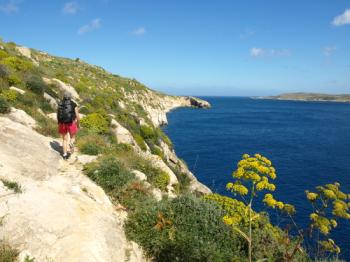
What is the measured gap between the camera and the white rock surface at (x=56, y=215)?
6.70 meters

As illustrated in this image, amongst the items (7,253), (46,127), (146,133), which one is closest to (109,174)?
(7,253)

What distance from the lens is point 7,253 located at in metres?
6.14

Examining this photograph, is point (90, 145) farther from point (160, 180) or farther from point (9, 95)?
point (9, 95)

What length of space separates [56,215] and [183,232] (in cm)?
338

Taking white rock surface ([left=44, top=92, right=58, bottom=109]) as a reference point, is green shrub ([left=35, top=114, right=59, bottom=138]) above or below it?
below

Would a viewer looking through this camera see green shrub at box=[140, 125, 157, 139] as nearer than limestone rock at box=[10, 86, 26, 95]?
No

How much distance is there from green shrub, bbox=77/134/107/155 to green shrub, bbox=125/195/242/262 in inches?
212

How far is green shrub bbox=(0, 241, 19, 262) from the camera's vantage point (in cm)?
607

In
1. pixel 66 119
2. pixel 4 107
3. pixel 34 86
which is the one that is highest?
pixel 34 86

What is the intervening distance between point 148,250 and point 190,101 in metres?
176

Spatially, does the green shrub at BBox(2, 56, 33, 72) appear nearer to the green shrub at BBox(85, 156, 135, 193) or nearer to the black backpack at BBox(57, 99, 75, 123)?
the black backpack at BBox(57, 99, 75, 123)

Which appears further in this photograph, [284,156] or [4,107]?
[284,156]

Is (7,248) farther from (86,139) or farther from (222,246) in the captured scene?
(86,139)

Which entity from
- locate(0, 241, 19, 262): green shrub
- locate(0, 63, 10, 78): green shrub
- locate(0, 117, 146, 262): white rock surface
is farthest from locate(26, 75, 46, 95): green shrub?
locate(0, 241, 19, 262): green shrub
